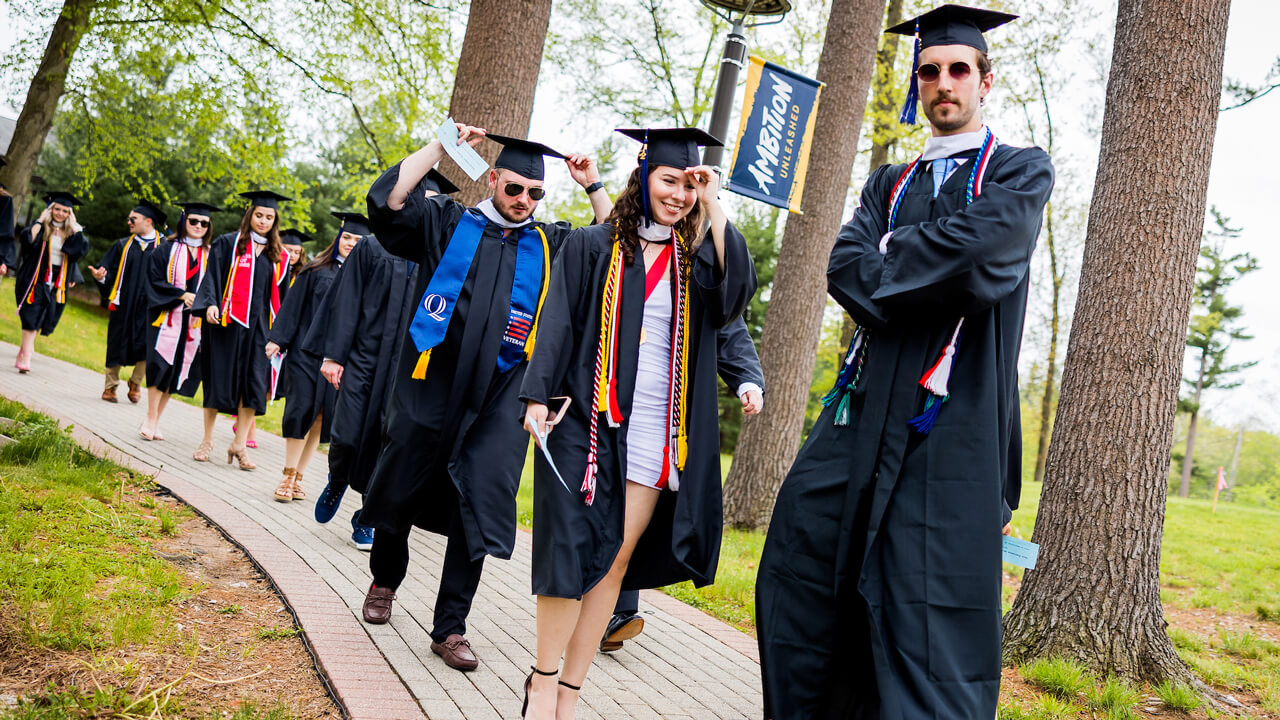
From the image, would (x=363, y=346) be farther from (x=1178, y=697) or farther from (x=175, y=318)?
(x=175, y=318)

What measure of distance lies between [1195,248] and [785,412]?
5031 mm

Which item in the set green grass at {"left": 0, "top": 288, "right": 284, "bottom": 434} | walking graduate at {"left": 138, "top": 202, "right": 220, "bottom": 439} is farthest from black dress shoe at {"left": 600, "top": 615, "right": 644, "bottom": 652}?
green grass at {"left": 0, "top": 288, "right": 284, "bottom": 434}

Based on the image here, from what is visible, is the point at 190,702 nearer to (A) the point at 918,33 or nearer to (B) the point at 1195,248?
(A) the point at 918,33

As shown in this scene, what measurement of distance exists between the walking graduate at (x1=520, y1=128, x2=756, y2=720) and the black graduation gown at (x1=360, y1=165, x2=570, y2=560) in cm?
95

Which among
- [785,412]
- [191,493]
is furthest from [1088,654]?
[191,493]

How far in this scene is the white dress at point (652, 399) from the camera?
11.1 feet

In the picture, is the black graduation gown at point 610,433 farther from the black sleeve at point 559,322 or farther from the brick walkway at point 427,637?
the brick walkway at point 427,637

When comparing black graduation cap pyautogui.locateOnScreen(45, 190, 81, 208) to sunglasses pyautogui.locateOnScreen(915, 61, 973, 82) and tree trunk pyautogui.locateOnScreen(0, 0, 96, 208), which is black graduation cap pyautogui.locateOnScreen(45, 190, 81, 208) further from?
sunglasses pyautogui.locateOnScreen(915, 61, 973, 82)

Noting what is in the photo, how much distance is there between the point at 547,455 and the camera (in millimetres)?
3246

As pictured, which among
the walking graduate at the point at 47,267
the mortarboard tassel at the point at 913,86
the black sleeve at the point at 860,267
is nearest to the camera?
the black sleeve at the point at 860,267

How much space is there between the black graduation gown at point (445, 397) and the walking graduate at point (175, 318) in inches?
243

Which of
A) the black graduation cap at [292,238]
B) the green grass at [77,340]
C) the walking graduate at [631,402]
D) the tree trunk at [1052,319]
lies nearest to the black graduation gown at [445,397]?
the walking graduate at [631,402]

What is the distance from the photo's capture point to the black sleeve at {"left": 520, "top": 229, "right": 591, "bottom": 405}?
3.27 m

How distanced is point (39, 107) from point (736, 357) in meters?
15.6
